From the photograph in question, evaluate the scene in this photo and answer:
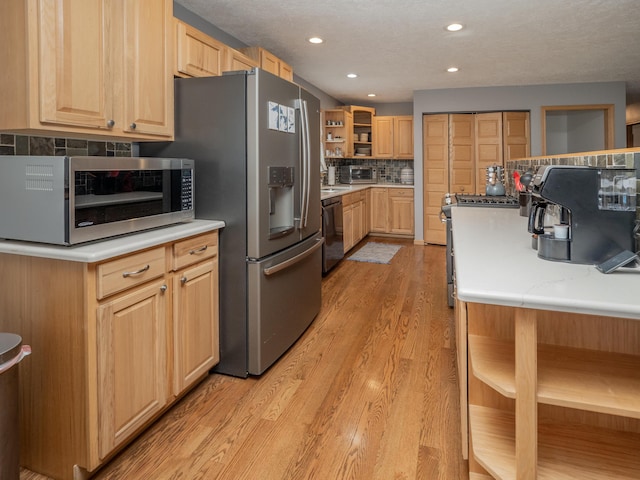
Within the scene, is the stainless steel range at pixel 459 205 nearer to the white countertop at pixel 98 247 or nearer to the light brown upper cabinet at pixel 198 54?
the light brown upper cabinet at pixel 198 54

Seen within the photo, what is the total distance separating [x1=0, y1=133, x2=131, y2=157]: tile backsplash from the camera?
1.86 meters

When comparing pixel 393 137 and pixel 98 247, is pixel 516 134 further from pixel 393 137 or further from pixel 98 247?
pixel 98 247

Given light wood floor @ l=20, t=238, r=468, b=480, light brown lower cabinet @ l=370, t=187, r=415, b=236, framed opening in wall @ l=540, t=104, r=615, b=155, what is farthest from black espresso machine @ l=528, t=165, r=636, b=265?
framed opening in wall @ l=540, t=104, r=615, b=155

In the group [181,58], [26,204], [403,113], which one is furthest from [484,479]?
[403,113]

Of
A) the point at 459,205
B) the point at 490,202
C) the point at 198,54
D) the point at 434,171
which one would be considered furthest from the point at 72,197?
the point at 434,171

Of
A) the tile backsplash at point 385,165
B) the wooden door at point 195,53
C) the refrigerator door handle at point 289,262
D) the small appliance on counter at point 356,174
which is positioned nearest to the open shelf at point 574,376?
the refrigerator door handle at point 289,262

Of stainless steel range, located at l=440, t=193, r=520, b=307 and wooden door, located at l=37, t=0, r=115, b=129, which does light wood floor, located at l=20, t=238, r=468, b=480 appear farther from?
wooden door, located at l=37, t=0, r=115, b=129

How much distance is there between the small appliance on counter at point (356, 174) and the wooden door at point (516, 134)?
2.30 m

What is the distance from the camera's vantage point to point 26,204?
5.33 ft

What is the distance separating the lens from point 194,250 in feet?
6.88

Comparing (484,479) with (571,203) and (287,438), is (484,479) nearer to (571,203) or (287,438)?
(287,438)

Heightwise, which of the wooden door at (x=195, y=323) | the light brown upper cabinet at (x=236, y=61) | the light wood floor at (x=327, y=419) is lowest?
the light wood floor at (x=327, y=419)

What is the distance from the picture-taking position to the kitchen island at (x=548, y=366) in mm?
1107

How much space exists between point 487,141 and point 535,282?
5584 mm
